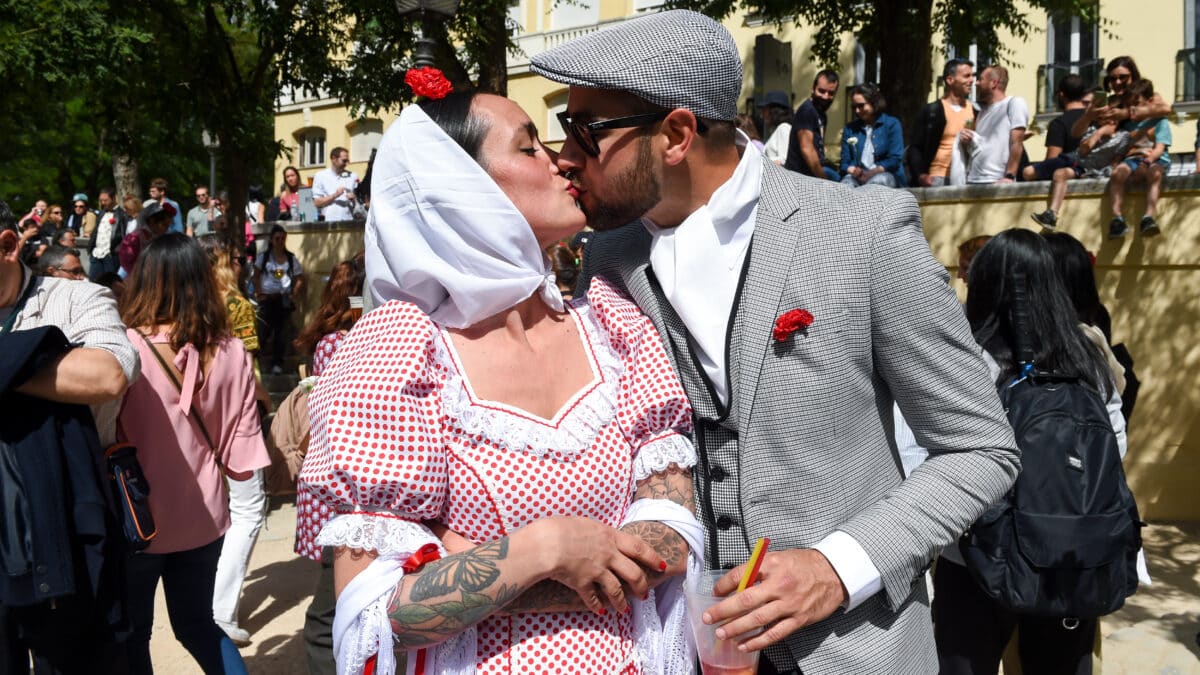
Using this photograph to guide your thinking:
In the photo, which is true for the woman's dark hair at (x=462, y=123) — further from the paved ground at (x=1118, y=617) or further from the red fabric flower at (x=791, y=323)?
the paved ground at (x=1118, y=617)

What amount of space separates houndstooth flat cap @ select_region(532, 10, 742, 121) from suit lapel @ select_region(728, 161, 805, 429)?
0.78 ft

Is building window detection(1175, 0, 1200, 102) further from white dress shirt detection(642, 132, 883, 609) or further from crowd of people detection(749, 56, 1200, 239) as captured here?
white dress shirt detection(642, 132, 883, 609)

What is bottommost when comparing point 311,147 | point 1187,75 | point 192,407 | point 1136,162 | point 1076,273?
point 192,407

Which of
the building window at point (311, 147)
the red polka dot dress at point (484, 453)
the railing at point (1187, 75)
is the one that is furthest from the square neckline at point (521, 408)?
the building window at point (311, 147)

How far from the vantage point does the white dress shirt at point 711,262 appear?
6.81 feet

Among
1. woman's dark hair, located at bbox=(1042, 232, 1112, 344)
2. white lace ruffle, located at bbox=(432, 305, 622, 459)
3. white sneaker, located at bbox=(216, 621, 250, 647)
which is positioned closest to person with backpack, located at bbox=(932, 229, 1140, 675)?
woman's dark hair, located at bbox=(1042, 232, 1112, 344)

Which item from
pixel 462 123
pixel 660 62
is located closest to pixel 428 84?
pixel 462 123

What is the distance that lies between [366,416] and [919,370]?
106 cm

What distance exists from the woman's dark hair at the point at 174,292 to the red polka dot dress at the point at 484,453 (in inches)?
112

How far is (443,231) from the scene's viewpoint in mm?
1902

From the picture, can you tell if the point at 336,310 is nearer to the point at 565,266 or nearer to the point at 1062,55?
the point at 565,266

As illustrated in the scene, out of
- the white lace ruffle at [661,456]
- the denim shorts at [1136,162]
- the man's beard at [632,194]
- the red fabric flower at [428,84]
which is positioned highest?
the red fabric flower at [428,84]

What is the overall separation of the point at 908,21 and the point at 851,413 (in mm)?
9654

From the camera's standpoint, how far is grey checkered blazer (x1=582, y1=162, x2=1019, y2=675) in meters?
1.96
